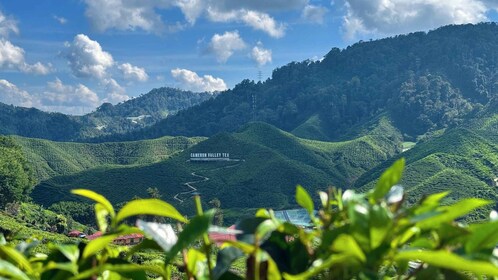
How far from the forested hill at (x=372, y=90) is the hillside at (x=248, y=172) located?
19615mm

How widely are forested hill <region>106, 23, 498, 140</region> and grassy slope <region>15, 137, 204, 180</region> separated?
95.3 feet

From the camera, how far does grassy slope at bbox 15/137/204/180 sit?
109 metres

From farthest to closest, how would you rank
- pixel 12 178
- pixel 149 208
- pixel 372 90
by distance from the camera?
1. pixel 372 90
2. pixel 12 178
3. pixel 149 208

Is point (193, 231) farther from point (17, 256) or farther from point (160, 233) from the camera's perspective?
point (17, 256)

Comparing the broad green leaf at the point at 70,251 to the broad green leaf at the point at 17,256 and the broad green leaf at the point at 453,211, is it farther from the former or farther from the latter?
the broad green leaf at the point at 453,211

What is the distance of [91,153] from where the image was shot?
406ft

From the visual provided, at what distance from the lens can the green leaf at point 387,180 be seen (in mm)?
785

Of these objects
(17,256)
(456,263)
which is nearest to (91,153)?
(17,256)

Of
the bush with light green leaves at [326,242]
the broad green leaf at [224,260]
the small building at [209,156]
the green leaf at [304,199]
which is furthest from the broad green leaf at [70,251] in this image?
the small building at [209,156]

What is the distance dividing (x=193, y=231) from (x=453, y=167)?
80486mm

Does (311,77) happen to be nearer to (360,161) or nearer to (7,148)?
(360,161)

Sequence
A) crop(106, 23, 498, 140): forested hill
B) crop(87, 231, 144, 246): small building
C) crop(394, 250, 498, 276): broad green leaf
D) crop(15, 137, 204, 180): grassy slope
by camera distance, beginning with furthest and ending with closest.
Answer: crop(106, 23, 498, 140): forested hill → crop(15, 137, 204, 180): grassy slope → crop(87, 231, 144, 246): small building → crop(394, 250, 498, 276): broad green leaf

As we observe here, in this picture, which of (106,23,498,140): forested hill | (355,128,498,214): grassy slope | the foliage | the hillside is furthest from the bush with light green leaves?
(106,23,498,140): forested hill

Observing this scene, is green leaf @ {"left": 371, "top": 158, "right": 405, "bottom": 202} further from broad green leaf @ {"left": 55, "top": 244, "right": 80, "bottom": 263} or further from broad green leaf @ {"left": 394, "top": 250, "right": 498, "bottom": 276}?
broad green leaf @ {"left": 55, "top": 244, "right": 80, "bottom": 263}
